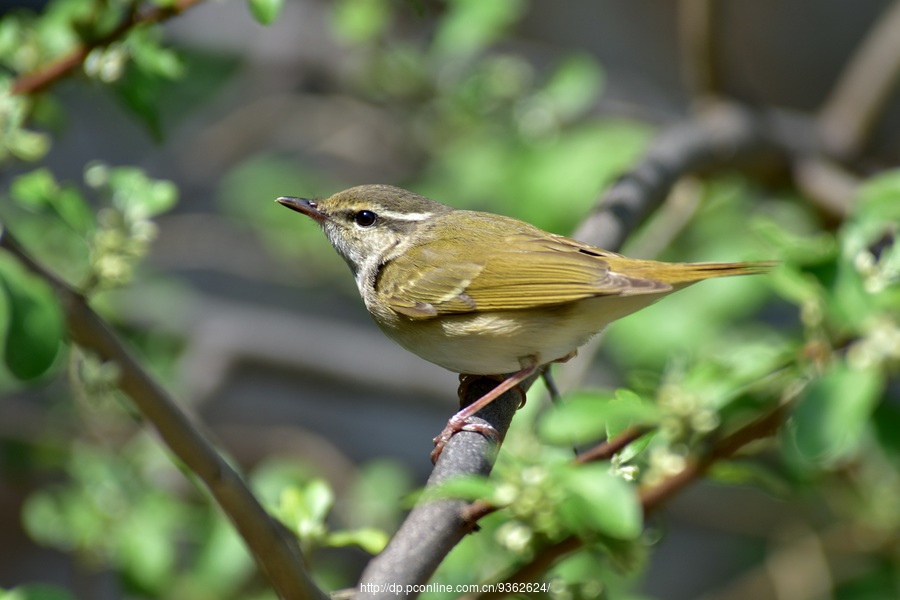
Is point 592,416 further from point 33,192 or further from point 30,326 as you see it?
point 33,192

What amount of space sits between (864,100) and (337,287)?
9.99ft

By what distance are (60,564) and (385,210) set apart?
519 cm

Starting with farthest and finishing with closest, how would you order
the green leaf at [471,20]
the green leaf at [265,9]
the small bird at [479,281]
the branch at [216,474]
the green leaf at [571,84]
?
the green leaf at [571,84] → the green leaf at [471,20] → the small bird at [479,281] → the green leaf at [265,9] → the branch at [216,474]

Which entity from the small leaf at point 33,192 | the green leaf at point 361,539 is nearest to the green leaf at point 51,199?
the small leaf at point 33,192

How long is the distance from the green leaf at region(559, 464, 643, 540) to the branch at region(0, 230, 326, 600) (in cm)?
49

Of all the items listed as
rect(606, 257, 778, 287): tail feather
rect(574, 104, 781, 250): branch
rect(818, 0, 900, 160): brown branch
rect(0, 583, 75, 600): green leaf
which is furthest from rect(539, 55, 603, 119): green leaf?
rect(0, 583, 75, 600): green leaf

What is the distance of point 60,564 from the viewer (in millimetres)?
7648

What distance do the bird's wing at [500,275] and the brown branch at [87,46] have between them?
3.86 feet

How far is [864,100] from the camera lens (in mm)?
5062

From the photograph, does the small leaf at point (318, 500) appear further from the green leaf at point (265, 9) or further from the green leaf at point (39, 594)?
the green leaf at point (265, 9)

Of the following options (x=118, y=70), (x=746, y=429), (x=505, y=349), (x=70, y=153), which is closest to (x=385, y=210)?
(x=505, y=349)

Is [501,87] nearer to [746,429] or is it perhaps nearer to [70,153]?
[746,429]

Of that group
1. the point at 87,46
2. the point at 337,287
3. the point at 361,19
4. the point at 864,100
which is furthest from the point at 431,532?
the point at 337,287

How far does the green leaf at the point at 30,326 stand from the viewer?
2266 mm
